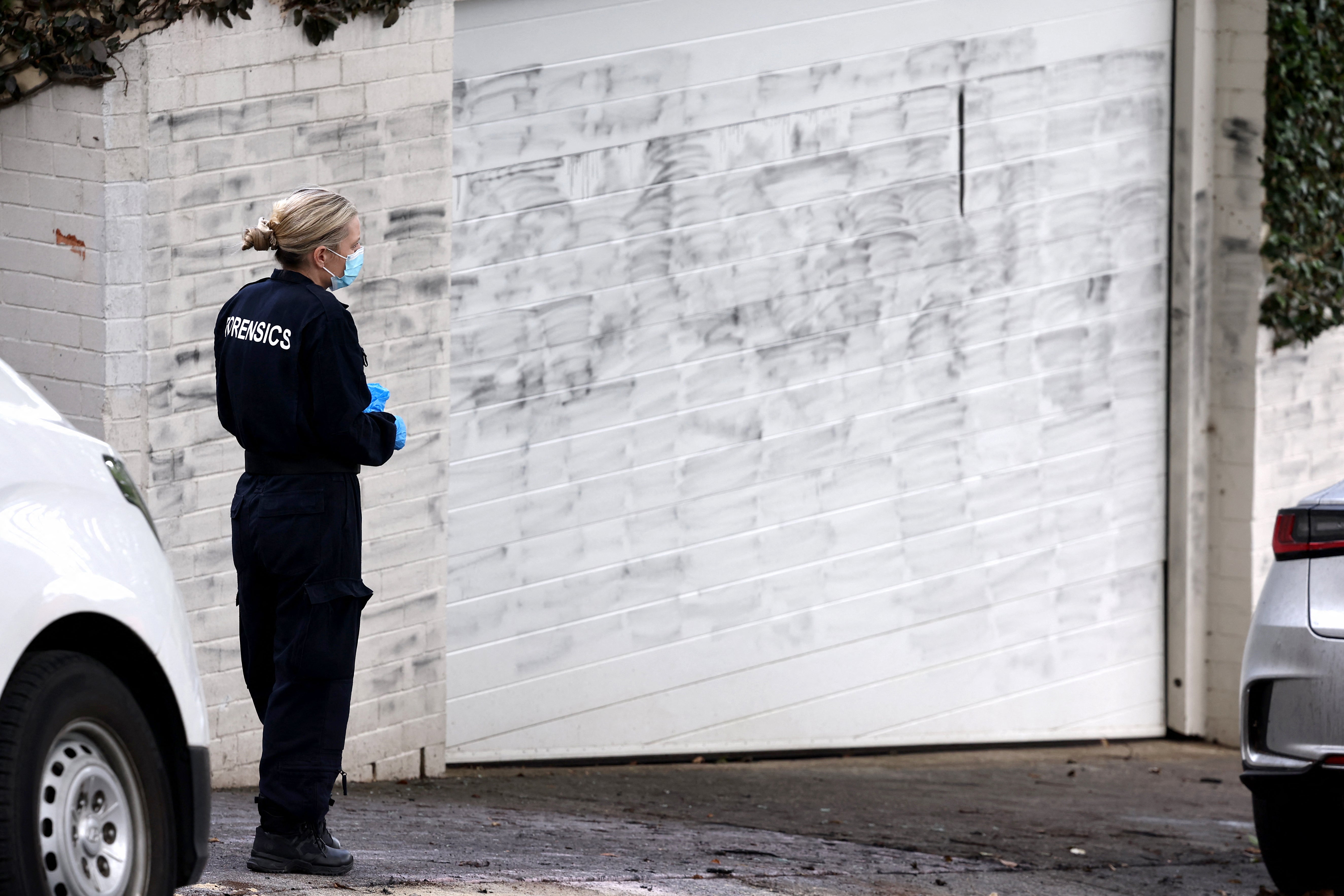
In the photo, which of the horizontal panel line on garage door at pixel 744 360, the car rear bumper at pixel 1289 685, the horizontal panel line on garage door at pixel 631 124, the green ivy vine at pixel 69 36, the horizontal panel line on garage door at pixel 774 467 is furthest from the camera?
the horizontal panel line on garage door at pixel 774 467

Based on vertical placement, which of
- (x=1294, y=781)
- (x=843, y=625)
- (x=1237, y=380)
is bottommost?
(x=843, y=625)

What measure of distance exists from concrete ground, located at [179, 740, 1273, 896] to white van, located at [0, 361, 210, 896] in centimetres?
66

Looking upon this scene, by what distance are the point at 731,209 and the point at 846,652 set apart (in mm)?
2181

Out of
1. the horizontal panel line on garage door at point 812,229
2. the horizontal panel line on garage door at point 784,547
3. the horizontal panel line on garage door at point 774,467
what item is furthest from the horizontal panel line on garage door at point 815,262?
the horizontal panel line on garage door at point 784,547

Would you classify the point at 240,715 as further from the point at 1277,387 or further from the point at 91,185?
the point at 1277,387

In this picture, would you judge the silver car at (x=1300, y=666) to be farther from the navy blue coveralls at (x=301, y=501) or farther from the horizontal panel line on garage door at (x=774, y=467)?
the horizontal panel line on garage door at (x=774, y=467)

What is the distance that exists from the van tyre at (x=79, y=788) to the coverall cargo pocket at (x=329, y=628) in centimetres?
82

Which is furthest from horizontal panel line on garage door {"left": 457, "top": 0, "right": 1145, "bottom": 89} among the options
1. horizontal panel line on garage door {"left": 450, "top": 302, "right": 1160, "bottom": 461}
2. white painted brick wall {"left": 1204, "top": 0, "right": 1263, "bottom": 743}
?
horizontal panel line on garage door {"left": 450, "top": 302, "right": 1160, "bottom": 461}

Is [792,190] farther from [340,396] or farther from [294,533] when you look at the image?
[294,533]

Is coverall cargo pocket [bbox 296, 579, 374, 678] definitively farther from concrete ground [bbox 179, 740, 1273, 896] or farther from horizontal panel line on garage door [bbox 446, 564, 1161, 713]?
horizontal panel line on garage door [bbox 446, 564, 1161, 713]

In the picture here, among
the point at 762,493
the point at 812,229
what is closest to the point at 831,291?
the point at 812,229

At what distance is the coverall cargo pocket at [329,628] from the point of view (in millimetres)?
4379

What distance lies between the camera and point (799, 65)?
764 centimetres

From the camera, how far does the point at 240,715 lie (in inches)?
242
